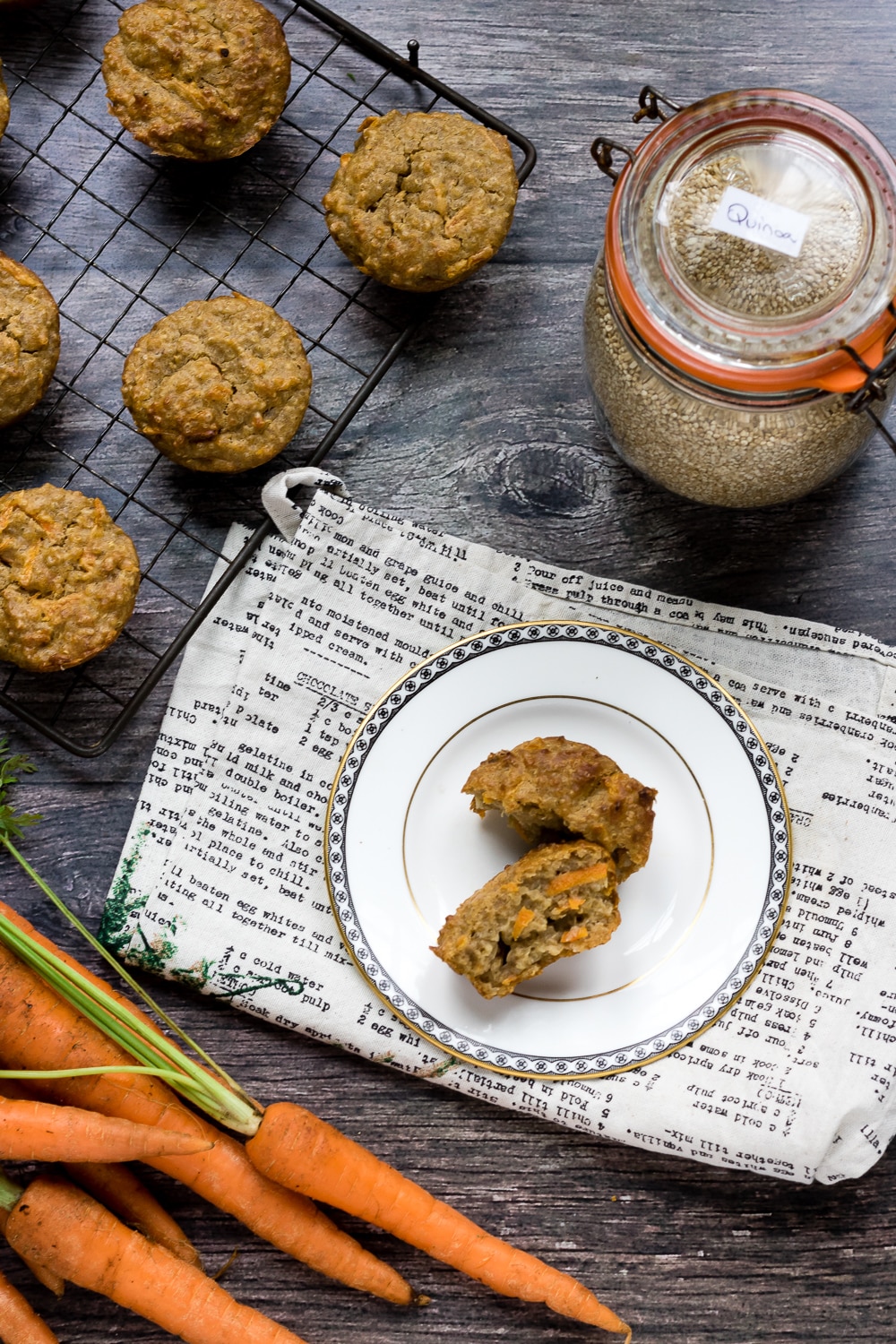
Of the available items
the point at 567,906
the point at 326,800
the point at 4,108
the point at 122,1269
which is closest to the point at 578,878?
the point at 567,906

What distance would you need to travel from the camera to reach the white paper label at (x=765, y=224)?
1.63 metres

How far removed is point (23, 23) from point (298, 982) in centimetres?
205

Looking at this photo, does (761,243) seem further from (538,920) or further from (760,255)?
(538,920)

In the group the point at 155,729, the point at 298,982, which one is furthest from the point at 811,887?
the point at 155,729

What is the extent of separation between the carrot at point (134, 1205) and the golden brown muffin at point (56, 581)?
1.02 metres

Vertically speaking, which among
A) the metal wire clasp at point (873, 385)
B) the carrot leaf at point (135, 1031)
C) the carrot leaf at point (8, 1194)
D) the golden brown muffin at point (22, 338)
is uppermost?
the metal wire clasp at point (873, 385)

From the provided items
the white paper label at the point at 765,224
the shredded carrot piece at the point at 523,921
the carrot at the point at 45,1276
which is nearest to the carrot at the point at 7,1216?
the carrot at the point at 45,1276

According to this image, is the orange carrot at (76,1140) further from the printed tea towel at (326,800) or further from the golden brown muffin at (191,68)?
the golden brown muffin at (191,68)

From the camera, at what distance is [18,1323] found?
7.00 feet

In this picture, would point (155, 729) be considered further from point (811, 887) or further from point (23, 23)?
point (23, 23)

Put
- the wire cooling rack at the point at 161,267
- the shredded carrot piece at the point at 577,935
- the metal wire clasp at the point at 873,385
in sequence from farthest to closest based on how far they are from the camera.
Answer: the wire cooling rack at the point at 161,267 < the shredded carrot piece at the point at 577,935 < the metal wire clasp at the point at 873,385

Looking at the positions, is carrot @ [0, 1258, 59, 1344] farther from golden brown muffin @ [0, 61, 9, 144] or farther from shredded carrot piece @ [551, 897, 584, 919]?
golden brown muffin @ [0, 61, 9, 144]

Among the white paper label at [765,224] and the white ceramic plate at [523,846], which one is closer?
the white paper label at [765,224]

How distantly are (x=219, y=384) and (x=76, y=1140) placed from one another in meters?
1.44
